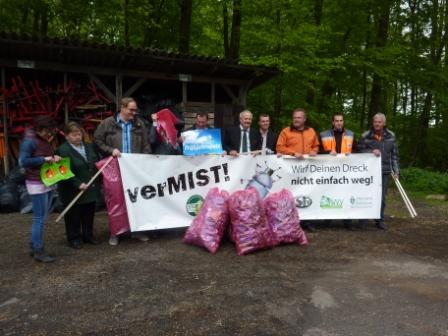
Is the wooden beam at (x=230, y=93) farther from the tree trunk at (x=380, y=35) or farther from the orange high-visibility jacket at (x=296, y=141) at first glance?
the tree trunk at (x=380, y=35)

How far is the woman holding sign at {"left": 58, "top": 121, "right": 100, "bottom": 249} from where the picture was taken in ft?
16.5

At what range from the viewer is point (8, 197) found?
7398 mm

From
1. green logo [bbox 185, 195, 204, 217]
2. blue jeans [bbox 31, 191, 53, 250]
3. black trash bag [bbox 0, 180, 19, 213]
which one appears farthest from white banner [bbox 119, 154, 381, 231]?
black trash bag [bbox 0, 180, 19, 213]

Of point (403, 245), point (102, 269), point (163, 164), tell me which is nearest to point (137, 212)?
point (163, 164)

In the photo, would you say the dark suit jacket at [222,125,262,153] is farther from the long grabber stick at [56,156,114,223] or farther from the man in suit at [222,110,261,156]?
the long grabber stick at [56,156,114,223]

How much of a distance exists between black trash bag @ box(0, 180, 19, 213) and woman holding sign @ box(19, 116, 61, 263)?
3204 mm

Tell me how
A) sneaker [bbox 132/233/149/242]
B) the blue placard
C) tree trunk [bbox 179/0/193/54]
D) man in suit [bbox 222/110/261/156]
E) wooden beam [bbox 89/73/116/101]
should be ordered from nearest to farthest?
sneaker [bbox 132/233/149/242]
the blue placard
man in suit [bbox 222/110/261/156]
wooden beam [bbox 89/73/116/101]
tree trunk [bbox 179/0/193/54]

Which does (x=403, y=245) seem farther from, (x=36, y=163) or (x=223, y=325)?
(x=36, y=163)

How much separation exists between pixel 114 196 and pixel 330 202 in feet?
10.7

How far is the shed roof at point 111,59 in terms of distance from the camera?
7434 mm

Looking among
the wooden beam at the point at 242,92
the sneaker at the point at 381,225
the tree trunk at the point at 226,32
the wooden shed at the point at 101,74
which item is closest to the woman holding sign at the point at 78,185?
the wooden shed at the point at 101,74

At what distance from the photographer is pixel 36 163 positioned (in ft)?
14.5

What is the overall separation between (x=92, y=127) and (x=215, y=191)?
4.96 meters

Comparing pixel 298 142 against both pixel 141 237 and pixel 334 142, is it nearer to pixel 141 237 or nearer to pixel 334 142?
pixel 334 142
